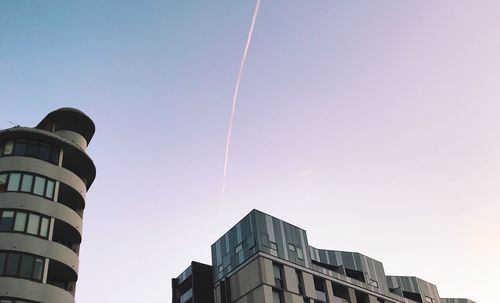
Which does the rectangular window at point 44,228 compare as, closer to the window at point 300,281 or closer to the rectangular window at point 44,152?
the rectangular window at point 44,152

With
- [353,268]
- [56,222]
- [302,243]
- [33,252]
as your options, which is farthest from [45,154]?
[353,268]

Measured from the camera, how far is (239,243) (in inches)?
2559

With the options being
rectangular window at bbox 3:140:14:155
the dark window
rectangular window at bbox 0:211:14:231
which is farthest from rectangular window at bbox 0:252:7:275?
rectangular window at bbox 3:140:14:155

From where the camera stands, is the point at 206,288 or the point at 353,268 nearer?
the point at 206,288

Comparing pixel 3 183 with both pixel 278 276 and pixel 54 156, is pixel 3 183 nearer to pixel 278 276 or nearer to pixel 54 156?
pixel 54 156

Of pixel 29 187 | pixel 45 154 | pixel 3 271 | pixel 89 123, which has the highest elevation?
pixel 89 123

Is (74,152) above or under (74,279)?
above

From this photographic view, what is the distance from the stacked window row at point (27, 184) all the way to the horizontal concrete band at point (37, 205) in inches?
28.5

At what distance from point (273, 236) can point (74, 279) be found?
2471cm

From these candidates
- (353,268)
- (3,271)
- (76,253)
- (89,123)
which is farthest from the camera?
(353,268)

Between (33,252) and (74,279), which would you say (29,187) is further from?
(74,279)

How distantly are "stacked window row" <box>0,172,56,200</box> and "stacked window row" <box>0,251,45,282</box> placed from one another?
6.69m

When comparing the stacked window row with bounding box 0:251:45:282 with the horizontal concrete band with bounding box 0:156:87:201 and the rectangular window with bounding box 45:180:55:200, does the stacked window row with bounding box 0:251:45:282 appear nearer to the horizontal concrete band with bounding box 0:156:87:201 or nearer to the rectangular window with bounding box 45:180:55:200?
the rectangular window with bounding box 45:180:55:200

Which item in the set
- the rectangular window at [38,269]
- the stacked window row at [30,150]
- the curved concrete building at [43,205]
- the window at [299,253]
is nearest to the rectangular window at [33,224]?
the curved concrete building at [43,205]
